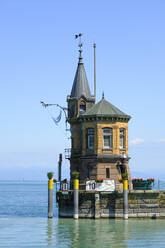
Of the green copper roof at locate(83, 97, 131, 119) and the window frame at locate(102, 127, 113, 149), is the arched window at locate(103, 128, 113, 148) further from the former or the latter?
the green copper roof at locate(83, 97, 131, 119)

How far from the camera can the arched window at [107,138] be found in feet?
194

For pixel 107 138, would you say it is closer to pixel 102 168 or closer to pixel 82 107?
pixel 102 168

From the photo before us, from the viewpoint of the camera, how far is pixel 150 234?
4653 cm

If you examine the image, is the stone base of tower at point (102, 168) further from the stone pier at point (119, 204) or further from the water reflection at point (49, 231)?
the water reflection at point (49, 231)

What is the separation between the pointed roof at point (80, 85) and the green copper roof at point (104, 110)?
113 inches

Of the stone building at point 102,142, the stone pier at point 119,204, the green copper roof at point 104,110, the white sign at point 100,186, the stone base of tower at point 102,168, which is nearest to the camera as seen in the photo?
the stone pier at point 119,204

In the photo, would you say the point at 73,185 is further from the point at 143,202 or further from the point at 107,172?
the point at 143,202

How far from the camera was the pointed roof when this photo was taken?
63.6 m

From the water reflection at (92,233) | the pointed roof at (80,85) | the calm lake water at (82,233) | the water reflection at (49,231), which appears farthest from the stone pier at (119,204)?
the pointed roof at (80,85)

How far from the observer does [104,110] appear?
59781 millimetres

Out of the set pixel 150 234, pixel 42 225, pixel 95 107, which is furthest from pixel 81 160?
pixel 150 234

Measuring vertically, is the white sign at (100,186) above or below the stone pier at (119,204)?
above

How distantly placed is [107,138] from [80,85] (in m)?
8.28

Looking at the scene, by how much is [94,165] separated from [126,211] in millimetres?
7234
